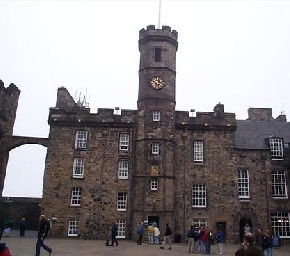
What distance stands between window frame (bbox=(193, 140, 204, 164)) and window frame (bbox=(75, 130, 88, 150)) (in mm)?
9915

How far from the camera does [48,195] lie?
96.1ft

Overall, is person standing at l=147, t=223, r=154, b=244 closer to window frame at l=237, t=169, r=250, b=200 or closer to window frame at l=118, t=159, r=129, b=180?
window frame at l=118, t=159, r=129, b=180

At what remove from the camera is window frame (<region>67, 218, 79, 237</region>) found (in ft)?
94.0

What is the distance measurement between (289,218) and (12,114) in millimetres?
28141

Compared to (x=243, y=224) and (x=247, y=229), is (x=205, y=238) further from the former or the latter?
(x=243, y=224)

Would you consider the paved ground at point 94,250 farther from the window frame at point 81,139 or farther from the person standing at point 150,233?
the window frame at point 81,139

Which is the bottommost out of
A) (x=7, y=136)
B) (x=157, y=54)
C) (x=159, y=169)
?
(x=159, y=169)

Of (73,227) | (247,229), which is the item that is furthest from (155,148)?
(247,229)

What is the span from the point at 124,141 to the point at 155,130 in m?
3.13

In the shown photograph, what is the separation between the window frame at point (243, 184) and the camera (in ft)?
98.1

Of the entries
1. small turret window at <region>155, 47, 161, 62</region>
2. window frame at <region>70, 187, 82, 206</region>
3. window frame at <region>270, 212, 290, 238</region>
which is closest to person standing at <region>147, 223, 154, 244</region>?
window frame at <region>70, 187, 82, 206</region>

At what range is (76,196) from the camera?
29516 mm

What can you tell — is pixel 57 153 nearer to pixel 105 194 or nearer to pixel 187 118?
pixel 105 194

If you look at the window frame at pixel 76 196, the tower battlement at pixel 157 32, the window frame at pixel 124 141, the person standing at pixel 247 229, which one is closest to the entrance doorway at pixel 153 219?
the window frame at pixel 76 196
